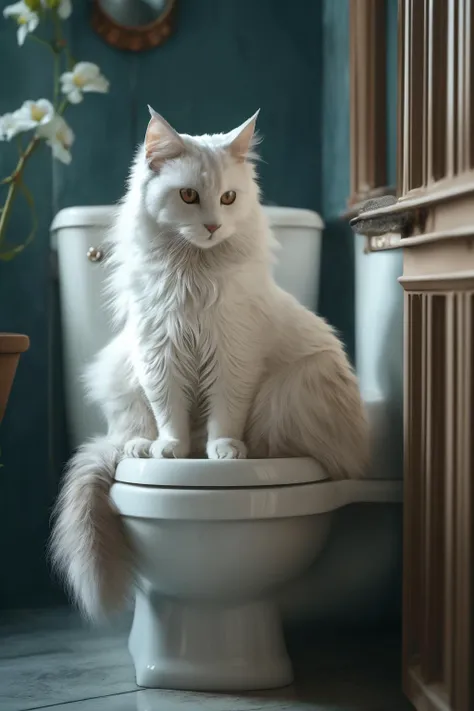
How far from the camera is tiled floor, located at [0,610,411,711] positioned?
1.54 metres

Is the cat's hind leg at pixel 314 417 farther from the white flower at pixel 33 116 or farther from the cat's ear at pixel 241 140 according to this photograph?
the white flower at pixel 33 116

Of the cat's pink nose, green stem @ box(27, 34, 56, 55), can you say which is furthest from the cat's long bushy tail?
green stem @ box(27, 34, 56, 55)

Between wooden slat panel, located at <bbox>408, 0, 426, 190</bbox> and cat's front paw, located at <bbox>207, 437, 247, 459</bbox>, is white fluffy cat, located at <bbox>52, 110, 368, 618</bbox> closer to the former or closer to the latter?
cat's front paw, located at <bbox>207, 437, 247, 459</bbox>

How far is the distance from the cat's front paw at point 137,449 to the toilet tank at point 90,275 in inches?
18.5

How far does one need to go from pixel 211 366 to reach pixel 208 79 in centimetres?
102

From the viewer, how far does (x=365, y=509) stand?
1.81 m

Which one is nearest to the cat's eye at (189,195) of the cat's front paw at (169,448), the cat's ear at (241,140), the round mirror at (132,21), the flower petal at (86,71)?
the cat's ear at (241,140)

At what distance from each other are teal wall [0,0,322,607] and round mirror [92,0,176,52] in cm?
3

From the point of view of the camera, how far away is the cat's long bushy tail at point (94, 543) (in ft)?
4.89

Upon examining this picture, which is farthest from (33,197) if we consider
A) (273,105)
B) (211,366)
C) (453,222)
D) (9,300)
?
(453,222)

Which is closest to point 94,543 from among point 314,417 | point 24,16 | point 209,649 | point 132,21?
point 209,649

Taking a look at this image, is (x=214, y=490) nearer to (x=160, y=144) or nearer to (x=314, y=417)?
(x=314, y=417)

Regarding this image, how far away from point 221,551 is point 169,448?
204 millimetres

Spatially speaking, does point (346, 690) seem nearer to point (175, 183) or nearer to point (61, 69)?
point (175, 183)
